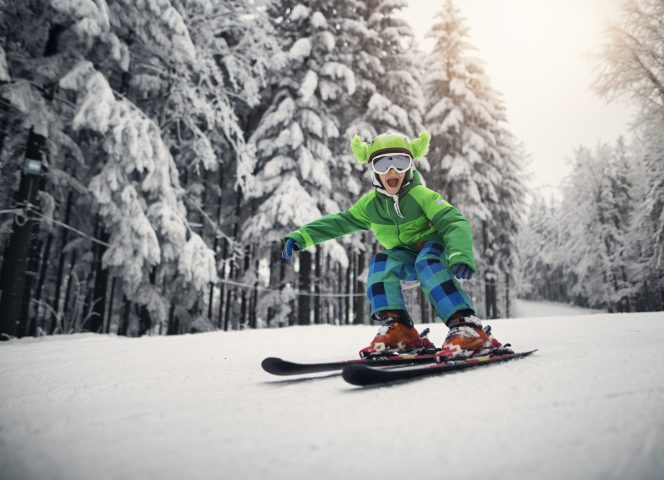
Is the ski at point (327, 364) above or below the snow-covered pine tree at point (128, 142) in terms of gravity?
below

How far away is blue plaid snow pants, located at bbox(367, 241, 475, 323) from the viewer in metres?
2.16

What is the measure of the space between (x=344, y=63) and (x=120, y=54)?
21.7ft

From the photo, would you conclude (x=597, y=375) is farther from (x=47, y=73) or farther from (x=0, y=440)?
(x=47, y=73)

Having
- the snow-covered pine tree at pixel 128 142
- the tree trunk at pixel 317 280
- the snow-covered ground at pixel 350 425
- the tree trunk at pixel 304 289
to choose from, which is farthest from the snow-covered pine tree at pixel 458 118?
the snow-covered ground at pixel 350 425

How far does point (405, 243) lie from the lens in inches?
101

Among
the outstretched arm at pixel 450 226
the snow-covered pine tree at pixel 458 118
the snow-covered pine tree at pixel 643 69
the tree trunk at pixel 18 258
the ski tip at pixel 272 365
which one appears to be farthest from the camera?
the snow-covered pine tree at pixel 458 118

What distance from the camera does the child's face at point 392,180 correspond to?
8.07 ft

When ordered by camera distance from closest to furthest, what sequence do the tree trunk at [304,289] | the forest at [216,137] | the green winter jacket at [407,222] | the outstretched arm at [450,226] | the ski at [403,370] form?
the ski at [403,370] < the outstretched arm at [450,226] < the green winter jacket at [407,222] < the forest at [216,137] < the tree trunk at [304,289]

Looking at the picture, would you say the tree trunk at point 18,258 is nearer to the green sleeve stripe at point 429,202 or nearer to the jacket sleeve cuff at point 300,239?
the jacket sleeve cuff at point 300,239

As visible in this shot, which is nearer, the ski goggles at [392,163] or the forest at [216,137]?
the ski goggles at [392,163]

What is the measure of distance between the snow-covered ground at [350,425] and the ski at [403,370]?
0.05 metres

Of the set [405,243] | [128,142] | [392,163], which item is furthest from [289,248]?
[128,142]

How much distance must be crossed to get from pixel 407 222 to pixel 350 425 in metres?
1.67

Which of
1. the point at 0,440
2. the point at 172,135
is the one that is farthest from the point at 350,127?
the point at 0,440
